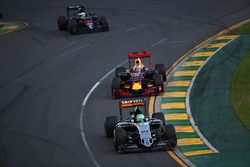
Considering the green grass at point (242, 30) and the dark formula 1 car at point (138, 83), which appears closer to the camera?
Answer: the dark formula 1 car at point (138, 83)

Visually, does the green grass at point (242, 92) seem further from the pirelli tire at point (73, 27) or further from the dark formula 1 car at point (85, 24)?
the pirelli tire at point (73, 27)

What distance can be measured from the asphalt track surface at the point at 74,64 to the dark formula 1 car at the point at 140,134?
391mm

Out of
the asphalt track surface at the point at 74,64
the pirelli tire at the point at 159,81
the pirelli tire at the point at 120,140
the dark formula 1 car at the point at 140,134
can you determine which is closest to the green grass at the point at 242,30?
the asphalt track surface at the point at 74,64

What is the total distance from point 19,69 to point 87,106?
10.8 meters

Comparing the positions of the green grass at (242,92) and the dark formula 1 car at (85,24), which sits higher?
the dark formula 1 car at (85,24)

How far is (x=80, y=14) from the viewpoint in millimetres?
53531

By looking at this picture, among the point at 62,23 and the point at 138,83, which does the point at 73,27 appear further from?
the point at 138,83

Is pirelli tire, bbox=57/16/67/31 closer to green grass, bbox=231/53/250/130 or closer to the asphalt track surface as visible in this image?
the asphalt track surface

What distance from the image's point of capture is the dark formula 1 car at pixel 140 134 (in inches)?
1062

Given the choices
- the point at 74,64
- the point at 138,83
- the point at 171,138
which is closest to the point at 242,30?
the point at 74,64

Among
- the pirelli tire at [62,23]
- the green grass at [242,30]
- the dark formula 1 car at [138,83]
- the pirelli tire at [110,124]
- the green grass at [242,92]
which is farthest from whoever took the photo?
the pirelli tire at [62,23]

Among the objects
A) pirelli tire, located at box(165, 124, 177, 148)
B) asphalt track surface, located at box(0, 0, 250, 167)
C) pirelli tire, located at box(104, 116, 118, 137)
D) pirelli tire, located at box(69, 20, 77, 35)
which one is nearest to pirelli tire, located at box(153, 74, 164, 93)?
asphalt track surface, located at box(0, 0, 250, 167)

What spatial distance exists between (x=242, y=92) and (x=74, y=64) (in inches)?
511

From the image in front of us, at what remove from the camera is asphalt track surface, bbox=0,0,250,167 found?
2830cm
